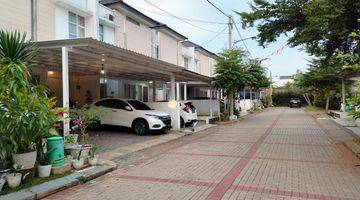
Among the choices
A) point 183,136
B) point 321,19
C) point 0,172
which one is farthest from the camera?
point 183,136

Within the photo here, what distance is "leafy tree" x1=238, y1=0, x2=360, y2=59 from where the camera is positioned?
436 inches

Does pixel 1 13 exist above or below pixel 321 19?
above

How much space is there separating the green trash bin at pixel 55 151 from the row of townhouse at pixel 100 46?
2.13 m

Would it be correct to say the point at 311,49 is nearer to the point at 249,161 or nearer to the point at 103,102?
the point at 249,161

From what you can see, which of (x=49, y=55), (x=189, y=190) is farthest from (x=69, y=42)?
(x=189, y=190)

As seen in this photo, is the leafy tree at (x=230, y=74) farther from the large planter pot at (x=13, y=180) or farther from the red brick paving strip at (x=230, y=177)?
the large planter pot at (x=13, y=180)

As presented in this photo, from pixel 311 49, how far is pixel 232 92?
11.9 m

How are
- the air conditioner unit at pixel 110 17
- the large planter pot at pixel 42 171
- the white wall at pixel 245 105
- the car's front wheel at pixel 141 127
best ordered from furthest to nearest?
the white wall at pixel 245 105, the air conditioner unit at pixel 110 17, the car's front wheel at pixel 141 127, the large planter pot at pixel 42 171

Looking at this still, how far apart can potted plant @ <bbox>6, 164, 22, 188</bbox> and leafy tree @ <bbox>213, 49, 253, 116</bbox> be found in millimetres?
18850

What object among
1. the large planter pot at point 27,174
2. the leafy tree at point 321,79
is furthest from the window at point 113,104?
the leafy tree at point 321,79

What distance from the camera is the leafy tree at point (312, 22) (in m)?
11.1

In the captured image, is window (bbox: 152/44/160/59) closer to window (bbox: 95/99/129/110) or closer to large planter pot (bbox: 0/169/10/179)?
window (bbox: 95/99/129/110)

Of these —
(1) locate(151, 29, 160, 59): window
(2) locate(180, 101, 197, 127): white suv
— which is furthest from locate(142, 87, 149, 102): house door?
(2) locate(180, 101, 197, 127): white suv

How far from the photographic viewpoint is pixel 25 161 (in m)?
6.86
